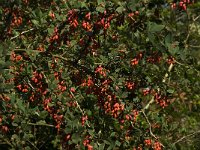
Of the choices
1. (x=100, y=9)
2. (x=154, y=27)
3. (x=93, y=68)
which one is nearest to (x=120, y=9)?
(x=100, y=9)

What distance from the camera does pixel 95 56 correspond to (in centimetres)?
437

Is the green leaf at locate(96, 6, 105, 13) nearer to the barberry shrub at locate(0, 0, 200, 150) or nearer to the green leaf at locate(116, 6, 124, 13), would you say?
the barberry shrub at locate(0, 0, 200, 150)

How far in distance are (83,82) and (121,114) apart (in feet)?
1.86

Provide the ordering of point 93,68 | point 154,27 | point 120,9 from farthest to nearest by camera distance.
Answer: point 93,68, point 120,9, point 154,27

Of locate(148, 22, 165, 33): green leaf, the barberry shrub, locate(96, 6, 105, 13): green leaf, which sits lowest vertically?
the barberry shrub

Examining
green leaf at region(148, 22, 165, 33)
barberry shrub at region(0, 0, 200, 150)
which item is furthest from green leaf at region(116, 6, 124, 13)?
green leaf at region(148, 22, 165, 33)

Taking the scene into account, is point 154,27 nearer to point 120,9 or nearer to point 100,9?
point 120,9

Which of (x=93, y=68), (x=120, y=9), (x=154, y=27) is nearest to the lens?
(x=154, y=27)

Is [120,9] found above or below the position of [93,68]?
above

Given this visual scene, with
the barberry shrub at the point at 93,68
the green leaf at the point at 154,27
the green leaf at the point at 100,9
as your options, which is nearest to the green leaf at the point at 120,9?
the barberry shrub at the point at 93,68

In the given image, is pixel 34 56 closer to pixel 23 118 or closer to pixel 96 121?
pixel 23 118

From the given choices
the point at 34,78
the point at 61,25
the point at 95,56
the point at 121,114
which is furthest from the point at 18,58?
the point at 121,114

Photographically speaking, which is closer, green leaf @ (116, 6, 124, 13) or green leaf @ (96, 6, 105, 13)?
green leaf @ (116, 6, 124, 13)

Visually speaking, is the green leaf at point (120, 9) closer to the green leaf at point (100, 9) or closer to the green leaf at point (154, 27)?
the green leaf at point (100, 9)
